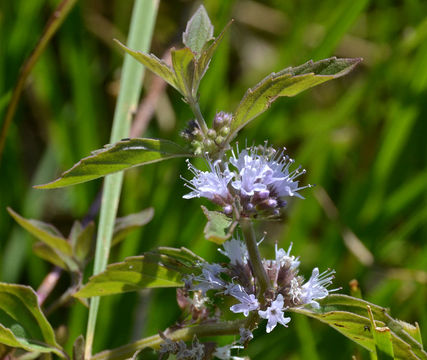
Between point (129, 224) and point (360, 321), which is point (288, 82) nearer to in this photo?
point (360, 321)

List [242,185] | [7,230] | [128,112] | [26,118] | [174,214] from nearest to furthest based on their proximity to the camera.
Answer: [242,185], [128,112], [174,214], [7,230], [26,118]

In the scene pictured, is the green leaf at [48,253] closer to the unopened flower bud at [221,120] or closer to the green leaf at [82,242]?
the green leaf at [82,242]

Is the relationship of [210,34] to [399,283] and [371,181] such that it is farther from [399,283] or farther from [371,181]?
[371,181]

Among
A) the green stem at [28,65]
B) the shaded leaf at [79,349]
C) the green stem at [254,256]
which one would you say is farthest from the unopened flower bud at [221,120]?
the green stem at [28,65]

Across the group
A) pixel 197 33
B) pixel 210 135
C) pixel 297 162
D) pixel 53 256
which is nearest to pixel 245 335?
pixel 210 135

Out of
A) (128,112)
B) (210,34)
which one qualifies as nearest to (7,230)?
(128,112)

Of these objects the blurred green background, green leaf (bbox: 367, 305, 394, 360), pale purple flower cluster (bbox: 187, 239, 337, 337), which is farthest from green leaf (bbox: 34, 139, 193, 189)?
the blurred green background
